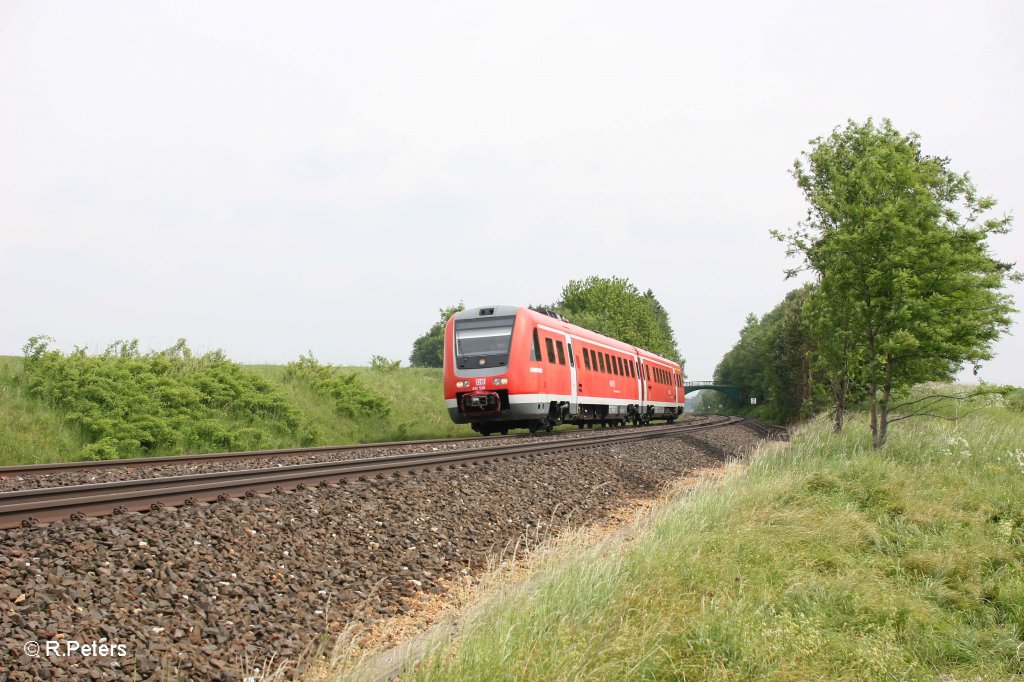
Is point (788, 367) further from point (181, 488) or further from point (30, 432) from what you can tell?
point (181, 488)

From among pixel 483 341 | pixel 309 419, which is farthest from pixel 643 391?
pixel 309 419

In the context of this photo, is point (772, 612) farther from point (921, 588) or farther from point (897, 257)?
point (897, 257)

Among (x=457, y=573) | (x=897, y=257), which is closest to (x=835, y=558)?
(x=457, y=573)

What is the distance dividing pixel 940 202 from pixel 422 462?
10.7 meters

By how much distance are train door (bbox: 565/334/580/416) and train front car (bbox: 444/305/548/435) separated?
215cm

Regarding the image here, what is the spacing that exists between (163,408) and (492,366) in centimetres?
711

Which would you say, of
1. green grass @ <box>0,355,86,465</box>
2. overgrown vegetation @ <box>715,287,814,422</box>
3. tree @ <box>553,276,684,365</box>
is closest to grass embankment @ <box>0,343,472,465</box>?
green grass @ <box>0,355,86,465</box>

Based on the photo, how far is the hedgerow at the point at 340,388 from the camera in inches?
893

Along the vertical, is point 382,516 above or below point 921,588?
above

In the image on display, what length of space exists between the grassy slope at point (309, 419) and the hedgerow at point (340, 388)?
27 cm

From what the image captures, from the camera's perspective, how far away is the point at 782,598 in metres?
6.00

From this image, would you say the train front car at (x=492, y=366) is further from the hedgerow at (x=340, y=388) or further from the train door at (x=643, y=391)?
the train door at (x=643, y=391)

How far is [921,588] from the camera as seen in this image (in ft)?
23.0

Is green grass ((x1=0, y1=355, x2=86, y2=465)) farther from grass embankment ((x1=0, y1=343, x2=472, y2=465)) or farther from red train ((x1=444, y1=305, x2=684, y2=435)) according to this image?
red train ((x1=444, y1=305, x2=684, y2=435))
